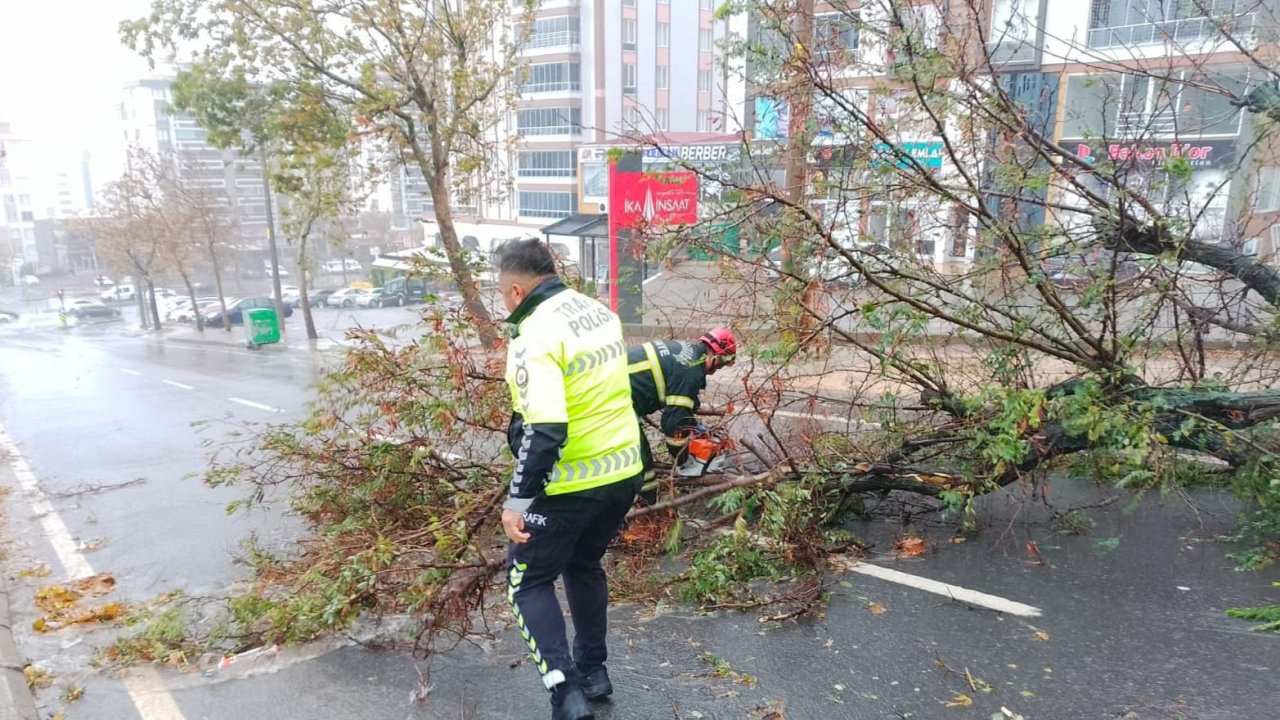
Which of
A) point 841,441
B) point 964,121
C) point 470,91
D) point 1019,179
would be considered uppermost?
point 470,91

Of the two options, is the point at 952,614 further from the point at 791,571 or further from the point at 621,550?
the point at 621,550

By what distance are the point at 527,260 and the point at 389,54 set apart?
12644 millimetres

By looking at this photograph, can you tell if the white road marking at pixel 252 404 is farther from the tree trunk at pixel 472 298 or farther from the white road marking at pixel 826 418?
the white road marking at pixel 826 418

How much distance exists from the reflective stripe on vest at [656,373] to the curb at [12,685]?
2.88 m

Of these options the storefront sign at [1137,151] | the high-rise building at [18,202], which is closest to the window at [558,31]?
the storefront sign at [1137,151]

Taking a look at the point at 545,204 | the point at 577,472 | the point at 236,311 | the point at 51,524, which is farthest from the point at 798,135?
the point at 545,204

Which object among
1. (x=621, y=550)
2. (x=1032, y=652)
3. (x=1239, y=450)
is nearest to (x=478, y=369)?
(x=621, y=550)

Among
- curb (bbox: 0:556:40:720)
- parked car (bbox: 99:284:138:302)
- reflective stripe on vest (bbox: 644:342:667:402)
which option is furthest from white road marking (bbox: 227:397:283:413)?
parked car (bbox: 99:284:138:302)

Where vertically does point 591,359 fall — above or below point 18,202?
below

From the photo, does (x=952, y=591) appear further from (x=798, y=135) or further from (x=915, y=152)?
(x=798, y=135)

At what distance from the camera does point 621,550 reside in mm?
4293

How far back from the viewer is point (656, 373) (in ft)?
10.5

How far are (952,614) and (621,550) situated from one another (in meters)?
1.72

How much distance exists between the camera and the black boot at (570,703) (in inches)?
103
